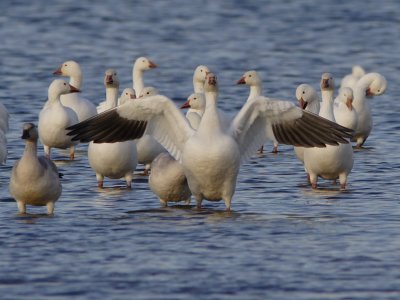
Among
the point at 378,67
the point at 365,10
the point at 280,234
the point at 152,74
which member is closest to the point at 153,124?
the point at 280,234

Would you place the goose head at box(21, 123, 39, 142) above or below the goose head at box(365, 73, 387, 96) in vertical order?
above

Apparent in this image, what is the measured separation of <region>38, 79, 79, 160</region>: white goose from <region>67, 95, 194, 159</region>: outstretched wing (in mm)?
3238

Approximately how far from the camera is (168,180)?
46.2 ft

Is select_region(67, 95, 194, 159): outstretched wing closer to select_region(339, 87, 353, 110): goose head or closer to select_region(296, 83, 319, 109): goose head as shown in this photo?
select_region(296, 83, 319, 109): goose head

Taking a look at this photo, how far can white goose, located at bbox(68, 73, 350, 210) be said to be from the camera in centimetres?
1362

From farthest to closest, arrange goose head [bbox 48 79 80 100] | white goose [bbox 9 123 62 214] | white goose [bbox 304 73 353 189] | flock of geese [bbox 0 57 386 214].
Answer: goose head [bbox 48 79 80 100], white goose [bbox 304 73 353 189], flock of geese [bbox 0 57 386 214], white goose [bbox 9 123 62 214]

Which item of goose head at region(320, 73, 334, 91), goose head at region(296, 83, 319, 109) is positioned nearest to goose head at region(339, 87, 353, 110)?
goose head at region(296, 83, 319, 109)

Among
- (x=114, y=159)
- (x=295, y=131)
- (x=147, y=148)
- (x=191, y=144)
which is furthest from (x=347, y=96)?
(x=191, y=144)

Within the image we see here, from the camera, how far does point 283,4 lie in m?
37.6

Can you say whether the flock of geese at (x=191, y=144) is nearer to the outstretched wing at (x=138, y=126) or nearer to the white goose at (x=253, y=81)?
the outstretched wing at (x=138, y=126)

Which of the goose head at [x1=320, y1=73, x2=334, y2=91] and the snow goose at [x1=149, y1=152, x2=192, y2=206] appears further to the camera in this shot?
the goose head at [x1=320, y1=73, x2=334, y2=91]

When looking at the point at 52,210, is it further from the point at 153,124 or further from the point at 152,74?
the point at 152,74

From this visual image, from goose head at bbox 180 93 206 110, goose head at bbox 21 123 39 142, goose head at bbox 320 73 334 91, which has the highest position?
goose head at bbox 320 73 334 91

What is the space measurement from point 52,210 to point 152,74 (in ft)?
42.4
